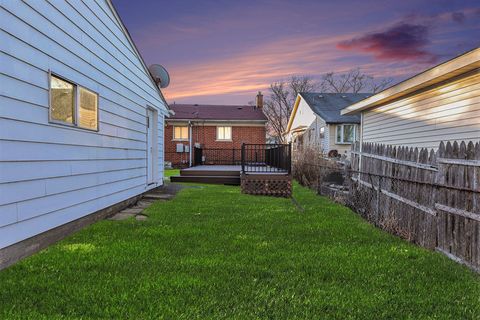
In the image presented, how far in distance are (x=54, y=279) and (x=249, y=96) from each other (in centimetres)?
4334

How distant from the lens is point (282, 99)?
4547 centimetres

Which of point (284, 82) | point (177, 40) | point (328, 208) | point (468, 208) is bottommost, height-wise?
point (328, 208)

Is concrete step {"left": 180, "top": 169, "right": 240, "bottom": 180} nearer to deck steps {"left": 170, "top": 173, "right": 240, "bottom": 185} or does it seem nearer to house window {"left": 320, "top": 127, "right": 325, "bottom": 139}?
deck steps {"left": 170, "top": 173, "right": 240, "bottom": 185}

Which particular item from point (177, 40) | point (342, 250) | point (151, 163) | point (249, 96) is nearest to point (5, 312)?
point (342, 250)

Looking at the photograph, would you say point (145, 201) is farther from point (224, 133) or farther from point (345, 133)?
point (345, 133)

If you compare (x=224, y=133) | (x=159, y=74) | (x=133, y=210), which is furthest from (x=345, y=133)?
(x=133, y=210)

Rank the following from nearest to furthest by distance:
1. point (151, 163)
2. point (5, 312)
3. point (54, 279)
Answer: point (5, 312)
point (54, 279)
point (151, 163)

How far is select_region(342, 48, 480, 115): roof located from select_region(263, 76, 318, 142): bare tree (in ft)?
109

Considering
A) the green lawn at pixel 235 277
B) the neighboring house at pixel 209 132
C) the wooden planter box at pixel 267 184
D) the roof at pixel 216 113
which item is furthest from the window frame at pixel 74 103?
the roof at pixel 216 113

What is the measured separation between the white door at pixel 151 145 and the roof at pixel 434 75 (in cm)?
722

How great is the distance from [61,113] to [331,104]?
77.9ft

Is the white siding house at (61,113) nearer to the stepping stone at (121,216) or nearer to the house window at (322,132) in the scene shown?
the stepping stone at (121,216)

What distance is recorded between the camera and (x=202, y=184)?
12.5m

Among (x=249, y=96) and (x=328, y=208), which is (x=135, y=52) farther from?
(x=249, y=96)
